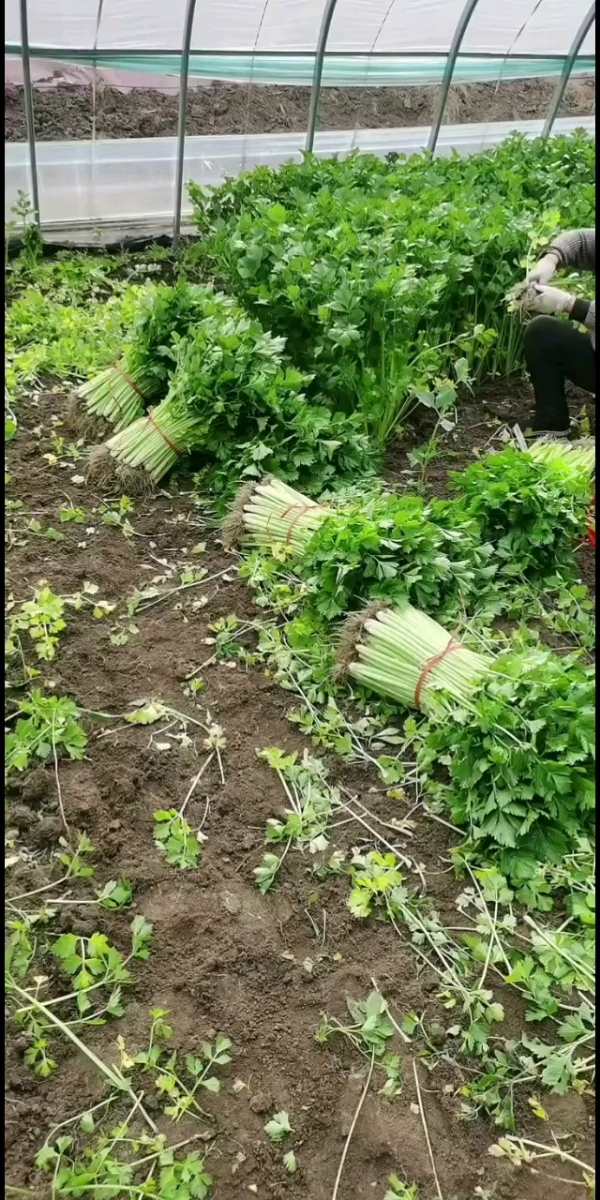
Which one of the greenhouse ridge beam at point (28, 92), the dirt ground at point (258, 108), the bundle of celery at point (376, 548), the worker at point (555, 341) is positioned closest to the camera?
the bundle of celery at point (376, 548)

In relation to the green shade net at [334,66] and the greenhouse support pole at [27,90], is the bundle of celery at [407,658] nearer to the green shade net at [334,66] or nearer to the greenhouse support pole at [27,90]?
the greenhouse support pole at [27,90]

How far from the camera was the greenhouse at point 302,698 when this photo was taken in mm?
2266

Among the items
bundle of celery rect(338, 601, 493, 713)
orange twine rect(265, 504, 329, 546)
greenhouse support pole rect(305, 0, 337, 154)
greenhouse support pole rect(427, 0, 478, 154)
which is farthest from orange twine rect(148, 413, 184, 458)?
greenhouse support pole rect(427, 0, 478, 154)

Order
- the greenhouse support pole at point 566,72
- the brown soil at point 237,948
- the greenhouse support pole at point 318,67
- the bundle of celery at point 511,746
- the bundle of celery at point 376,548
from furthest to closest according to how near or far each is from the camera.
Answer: the greenhouse support pole at point 566,72
the greenhouse support pole at point 318,67
the bundle of celery at point 376,548
the bundle of celery at point 511,746
the brown soil at point 237,948

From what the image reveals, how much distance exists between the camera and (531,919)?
267 cm

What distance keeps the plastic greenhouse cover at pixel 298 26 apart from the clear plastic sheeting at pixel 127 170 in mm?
783

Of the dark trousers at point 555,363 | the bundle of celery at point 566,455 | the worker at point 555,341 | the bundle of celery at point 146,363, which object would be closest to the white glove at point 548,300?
the worker at point 555,341

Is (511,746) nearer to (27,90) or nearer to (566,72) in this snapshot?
(27,90)

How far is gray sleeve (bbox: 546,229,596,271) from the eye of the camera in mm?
5023

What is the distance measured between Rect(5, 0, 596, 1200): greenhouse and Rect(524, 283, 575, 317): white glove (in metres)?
0.02

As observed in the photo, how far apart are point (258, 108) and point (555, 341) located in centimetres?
514

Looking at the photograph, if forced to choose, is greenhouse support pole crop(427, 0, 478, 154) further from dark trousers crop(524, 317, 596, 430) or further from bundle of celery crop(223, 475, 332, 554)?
bundle of celery crop(223, 475, 332, 554)

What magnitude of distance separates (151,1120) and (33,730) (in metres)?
1.41

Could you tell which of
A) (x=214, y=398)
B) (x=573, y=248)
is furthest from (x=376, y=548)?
(x=573, y=248)
